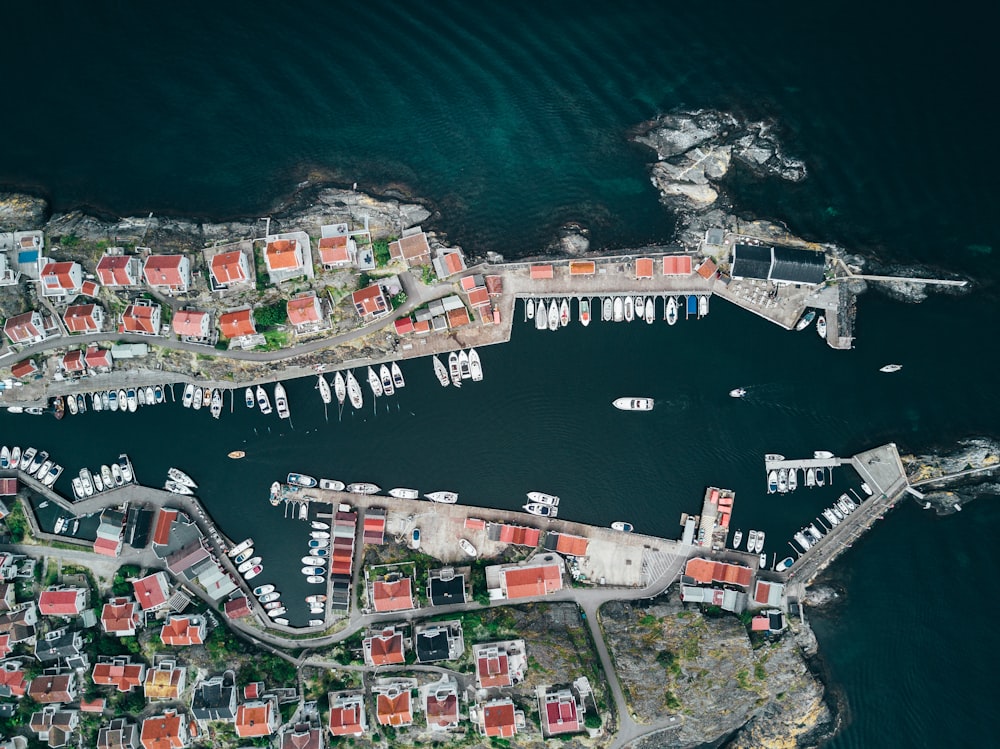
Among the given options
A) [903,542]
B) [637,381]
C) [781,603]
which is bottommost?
[781,603]

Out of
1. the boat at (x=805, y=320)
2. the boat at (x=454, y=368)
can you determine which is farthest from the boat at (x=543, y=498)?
the boat at (x=805, y=320)

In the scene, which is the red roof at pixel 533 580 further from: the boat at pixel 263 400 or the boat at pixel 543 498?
the boat at pixel 263 400

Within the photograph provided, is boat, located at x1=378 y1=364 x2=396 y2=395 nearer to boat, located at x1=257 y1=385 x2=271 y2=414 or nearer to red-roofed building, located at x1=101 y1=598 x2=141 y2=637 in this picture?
boat, located at x1=257 y1=385 x2=271 y2=414

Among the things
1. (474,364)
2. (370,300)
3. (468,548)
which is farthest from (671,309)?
(468,548)

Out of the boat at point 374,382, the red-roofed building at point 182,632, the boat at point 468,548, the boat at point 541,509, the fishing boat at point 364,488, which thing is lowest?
the red-roofed building at point 182,632

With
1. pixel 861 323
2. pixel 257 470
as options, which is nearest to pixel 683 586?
pixel 861 323

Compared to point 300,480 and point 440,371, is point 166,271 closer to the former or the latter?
point 300,480

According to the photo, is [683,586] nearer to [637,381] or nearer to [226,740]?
[637,381]
